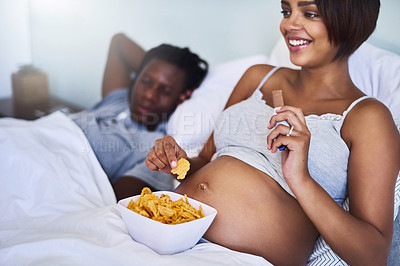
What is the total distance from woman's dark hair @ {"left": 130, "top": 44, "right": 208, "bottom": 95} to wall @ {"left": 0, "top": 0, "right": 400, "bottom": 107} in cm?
13

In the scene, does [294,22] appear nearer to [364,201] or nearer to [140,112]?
[364,201]

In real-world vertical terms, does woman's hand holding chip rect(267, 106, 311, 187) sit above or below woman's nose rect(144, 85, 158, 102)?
above

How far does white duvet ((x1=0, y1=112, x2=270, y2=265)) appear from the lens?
914 mm

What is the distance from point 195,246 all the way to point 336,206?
33cm

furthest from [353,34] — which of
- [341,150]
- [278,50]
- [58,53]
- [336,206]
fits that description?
[58,53]

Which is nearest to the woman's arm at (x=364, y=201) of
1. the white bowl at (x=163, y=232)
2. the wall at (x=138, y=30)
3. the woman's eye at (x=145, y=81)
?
the white bowl at (x=163, y=232)

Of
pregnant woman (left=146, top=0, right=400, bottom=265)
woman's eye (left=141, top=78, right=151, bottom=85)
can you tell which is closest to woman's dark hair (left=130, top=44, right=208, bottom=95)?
woman's eye (left=141, top=78, right=151, bottom=85)

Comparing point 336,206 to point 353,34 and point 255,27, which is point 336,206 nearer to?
point 353,34

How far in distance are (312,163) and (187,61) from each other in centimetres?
99

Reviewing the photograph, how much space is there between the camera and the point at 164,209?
94cm

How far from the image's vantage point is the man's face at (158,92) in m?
1.92

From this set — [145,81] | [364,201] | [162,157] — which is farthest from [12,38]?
[364,201]

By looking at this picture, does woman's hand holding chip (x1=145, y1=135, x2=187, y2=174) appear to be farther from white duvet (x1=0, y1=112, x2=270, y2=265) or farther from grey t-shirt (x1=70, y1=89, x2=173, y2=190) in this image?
grey t-shirt (x1=70, y1=89, x2=173, y2=190)

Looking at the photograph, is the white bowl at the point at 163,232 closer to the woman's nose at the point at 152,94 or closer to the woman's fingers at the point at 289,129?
the woman's fingers at the point at 289,129
